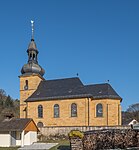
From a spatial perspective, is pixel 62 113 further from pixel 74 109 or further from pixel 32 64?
pixel 32 64

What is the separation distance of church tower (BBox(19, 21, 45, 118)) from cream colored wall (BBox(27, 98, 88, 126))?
3.07 meters

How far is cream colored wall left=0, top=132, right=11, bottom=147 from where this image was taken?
107ft

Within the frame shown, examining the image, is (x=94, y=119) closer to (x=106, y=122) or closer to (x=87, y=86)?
(x=106, y=122)

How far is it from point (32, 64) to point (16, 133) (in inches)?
921

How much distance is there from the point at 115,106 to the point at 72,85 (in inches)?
325

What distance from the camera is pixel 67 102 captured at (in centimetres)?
4888

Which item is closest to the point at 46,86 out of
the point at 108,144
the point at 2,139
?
the point at 2,139

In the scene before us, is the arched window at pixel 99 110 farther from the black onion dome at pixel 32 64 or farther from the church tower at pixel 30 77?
the black onion dome at pixel 32 64

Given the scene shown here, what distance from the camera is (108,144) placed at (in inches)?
612

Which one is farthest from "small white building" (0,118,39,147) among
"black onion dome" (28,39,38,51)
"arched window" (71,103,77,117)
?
"black onion dome" (28,39,38,51)

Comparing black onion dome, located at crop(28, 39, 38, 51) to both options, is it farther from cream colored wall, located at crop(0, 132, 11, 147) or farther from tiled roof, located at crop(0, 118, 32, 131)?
cream colored wall, located at crop(0, 132, 11, 147)

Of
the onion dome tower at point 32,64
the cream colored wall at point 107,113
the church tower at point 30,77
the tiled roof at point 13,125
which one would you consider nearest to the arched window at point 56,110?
the cream colored wall at point 107,113

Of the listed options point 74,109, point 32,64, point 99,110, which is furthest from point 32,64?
point 99,110

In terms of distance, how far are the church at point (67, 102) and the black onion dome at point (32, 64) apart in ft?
0.68
